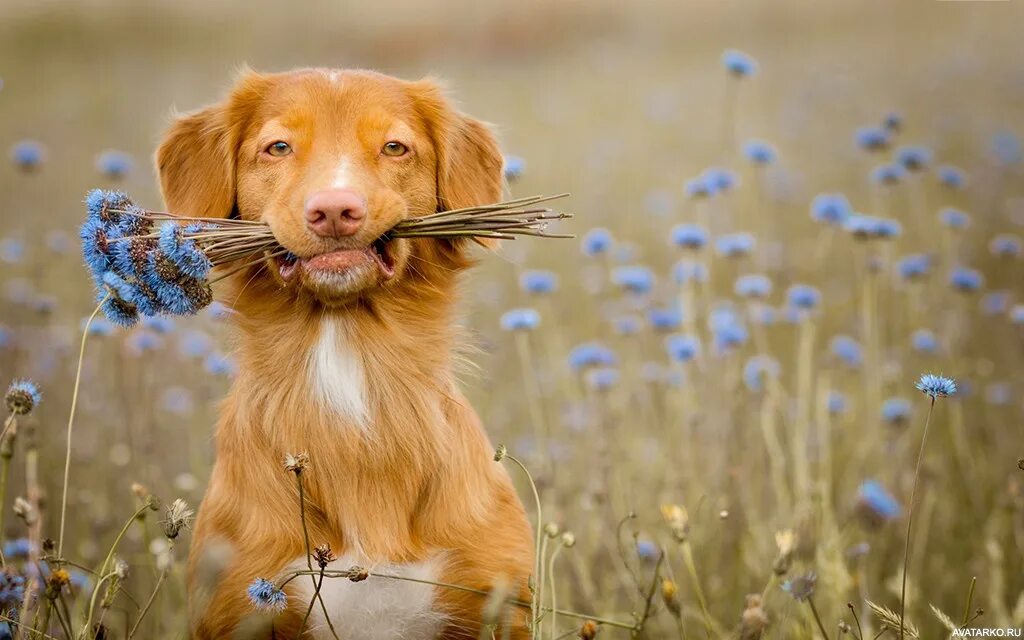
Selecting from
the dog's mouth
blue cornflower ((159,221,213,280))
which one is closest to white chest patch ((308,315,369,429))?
the dog's mouth

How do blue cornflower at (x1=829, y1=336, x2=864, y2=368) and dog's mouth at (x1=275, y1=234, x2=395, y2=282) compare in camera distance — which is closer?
dog's mouth at (x1=275, y1=234, x2=395, y2=282)

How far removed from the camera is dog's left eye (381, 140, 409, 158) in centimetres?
296

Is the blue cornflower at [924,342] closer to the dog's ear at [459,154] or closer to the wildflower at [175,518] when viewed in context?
the dog's ear at [459,154]

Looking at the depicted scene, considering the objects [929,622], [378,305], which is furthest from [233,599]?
[929,622]

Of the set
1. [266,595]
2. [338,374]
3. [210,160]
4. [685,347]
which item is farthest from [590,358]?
[266,595]

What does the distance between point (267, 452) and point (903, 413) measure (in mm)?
2457

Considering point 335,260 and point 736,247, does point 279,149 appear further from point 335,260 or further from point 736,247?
point 736,247

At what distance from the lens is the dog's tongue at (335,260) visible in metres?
2.67

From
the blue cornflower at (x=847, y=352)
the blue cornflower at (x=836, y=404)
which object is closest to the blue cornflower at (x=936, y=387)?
the blue cornflower at (x=836, y=404)

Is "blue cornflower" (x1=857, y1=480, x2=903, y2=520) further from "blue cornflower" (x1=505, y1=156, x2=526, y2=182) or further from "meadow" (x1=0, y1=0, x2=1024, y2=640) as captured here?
"blue cornflower" (x1=505, y1=156, x2=526, y2=182)

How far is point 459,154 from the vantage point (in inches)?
127

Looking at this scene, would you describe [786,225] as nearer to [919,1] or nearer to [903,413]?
[919,1]

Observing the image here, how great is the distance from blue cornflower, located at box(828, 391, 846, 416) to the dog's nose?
2589mm

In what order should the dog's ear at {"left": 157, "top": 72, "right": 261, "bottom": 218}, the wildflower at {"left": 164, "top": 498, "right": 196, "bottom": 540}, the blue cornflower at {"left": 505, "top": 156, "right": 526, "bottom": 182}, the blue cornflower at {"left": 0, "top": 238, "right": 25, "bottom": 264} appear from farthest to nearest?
the blue cornflower at {"left": 0, "top": 238, "right": 25, "bottom": 264} → the blue cornflower at {"left": 505, "top": 156, "right": 526, "bottom": 182} → the dog's ear at {"left": 157, "top": 72, "right": 261, "bottom": 218} → the wildflower at {"left": 164, "top": 498, "right": 196, "bottom": 540}
